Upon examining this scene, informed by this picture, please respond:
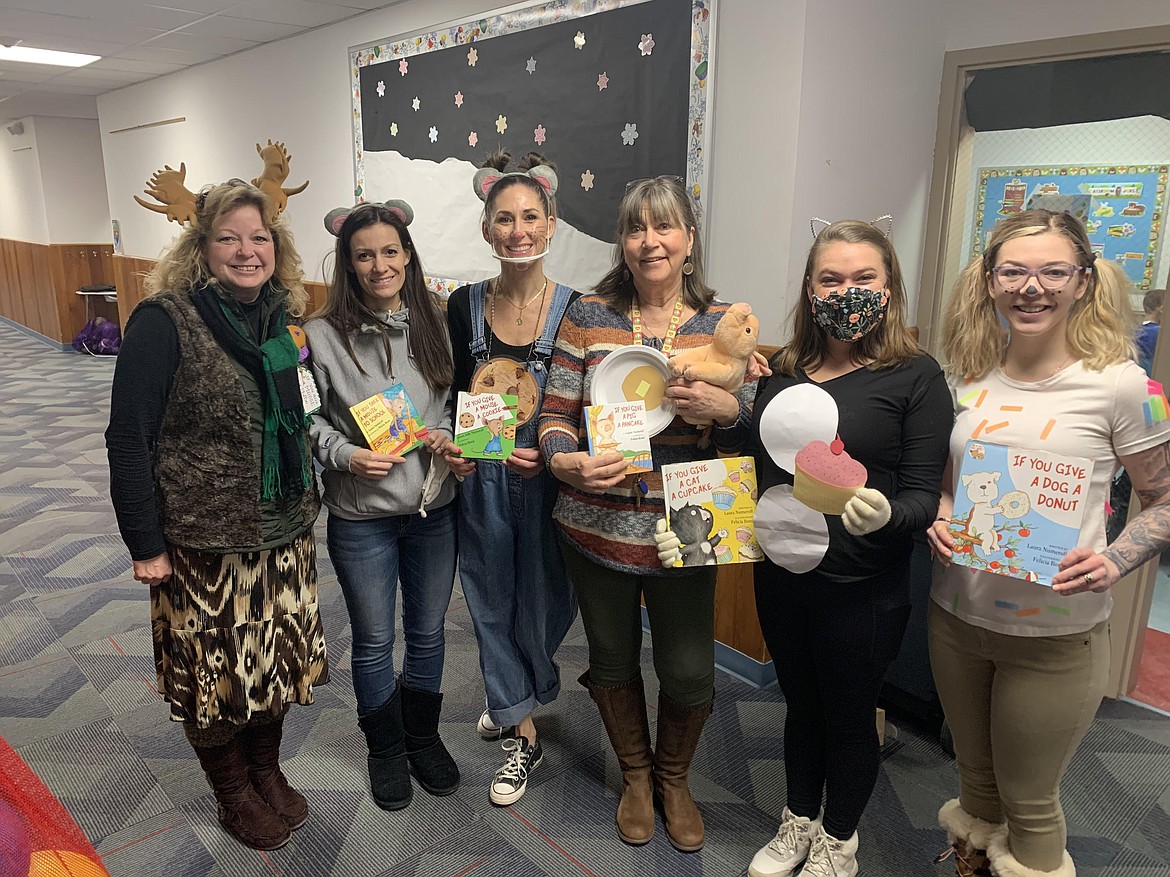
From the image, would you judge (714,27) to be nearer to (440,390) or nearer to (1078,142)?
(1078,142)

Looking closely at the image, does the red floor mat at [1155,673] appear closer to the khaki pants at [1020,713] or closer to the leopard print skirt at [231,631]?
the khaki pants at [1020,713]

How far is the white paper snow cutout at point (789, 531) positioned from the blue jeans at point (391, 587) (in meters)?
0.81

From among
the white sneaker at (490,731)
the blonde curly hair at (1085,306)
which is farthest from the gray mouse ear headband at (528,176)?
the white sneaker at (490,731)

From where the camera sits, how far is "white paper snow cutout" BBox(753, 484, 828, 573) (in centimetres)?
150

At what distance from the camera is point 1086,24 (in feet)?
7.90

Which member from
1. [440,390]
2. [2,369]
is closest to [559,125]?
[440,390]

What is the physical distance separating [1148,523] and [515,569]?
1.35 meters

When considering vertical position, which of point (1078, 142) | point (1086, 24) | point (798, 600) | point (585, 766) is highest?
point (1086, 24)

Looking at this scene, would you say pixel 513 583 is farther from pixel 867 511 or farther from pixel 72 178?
pixel 72 178

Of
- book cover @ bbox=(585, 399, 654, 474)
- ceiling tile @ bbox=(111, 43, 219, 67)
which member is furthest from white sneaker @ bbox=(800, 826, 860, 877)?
ceiling tile @ bbox=(111, 43, 219, 67)

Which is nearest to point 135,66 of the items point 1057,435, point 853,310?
point 853,310

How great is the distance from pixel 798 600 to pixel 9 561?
3.69 metres

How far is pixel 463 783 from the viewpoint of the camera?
217 centimetres

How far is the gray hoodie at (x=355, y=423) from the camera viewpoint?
1.81 m
